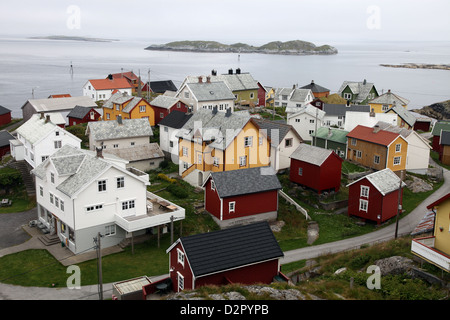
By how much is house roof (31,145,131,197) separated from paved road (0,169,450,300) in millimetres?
7111

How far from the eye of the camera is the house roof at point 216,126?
4347cm

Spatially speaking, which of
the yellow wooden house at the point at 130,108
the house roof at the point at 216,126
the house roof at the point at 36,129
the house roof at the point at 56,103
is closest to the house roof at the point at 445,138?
the house roof at the point at 216,126

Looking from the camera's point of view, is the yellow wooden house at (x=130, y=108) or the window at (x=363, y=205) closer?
the window at (x=363, y=205)

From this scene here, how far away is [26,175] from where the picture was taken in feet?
154

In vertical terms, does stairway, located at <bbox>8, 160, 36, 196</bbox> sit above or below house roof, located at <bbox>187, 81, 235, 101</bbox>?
below

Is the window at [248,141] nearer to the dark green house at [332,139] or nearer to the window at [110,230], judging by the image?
the dark green house at [332,139]

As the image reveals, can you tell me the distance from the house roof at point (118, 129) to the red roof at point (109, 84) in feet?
127

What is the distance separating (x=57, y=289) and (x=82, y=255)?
186 inches

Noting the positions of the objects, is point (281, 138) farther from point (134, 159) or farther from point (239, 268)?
point (239, 268)

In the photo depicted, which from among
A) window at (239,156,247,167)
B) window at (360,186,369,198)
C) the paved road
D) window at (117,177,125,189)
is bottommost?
the paved road

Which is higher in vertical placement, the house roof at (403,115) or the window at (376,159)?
the house roof at (403,115)

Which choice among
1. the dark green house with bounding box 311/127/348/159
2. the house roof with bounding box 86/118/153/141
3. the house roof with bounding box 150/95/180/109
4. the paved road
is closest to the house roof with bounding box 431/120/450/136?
the paved road

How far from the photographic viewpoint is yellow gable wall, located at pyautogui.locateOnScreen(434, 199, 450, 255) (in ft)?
74.4

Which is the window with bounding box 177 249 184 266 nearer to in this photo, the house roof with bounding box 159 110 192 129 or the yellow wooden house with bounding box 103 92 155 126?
the house roof with bounding box 159 110 192 129
